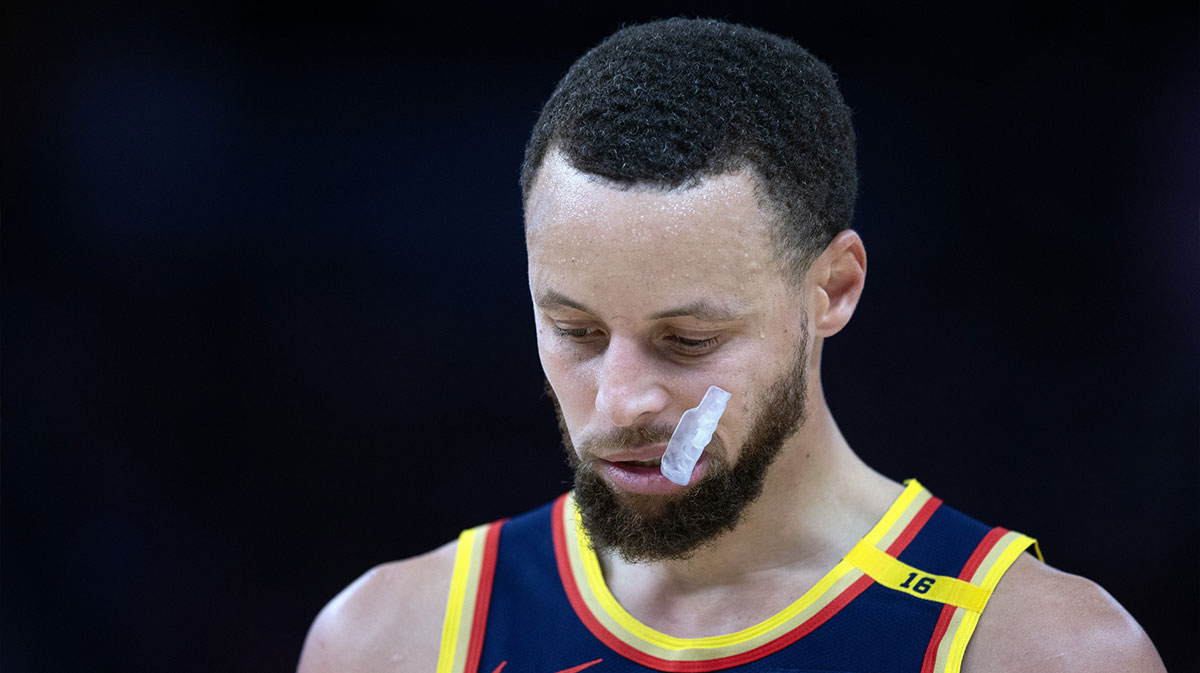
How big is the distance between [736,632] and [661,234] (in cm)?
76

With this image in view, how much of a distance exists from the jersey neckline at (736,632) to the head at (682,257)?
0.58 ft

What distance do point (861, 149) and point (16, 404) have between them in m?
3.53

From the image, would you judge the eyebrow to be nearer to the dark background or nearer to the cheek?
the cheek

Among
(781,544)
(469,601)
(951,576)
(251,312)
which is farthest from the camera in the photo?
(251,312)

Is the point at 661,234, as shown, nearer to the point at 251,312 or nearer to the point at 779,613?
the point at 779,613

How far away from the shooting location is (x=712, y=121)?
1.99 meters

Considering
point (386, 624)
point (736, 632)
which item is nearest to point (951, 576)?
point (736, 632)

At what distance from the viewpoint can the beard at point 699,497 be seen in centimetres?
210

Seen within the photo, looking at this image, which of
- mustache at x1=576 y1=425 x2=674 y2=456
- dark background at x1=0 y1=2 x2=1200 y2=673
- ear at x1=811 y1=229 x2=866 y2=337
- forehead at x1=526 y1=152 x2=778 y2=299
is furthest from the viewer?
dark background at x1=0 y1=2 x2=1200 y2=673

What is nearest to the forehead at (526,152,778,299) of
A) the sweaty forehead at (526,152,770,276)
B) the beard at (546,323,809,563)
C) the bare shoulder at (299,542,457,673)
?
the sweaty forehead at (526,152,770,276)

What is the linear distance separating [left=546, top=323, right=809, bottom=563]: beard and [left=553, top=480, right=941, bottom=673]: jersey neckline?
13 cm

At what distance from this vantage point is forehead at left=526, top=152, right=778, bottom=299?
6.32ft

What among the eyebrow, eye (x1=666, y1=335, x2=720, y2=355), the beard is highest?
the eyebrow

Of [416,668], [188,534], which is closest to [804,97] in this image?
[416,668]
